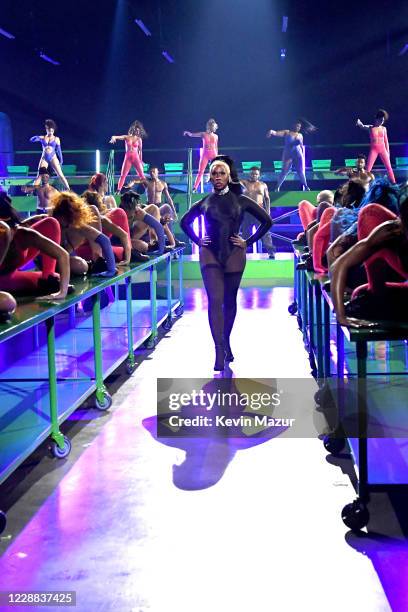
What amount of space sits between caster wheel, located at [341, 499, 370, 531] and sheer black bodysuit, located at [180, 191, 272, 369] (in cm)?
227

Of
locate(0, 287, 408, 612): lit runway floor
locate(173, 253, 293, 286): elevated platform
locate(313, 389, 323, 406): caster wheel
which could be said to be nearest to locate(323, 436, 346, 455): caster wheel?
locate(0, 287, 408, 612): lit runway floor

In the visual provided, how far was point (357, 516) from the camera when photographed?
2871mm

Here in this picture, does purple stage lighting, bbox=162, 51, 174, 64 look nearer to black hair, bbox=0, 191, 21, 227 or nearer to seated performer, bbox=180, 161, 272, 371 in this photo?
seated performer, bbox=180, 161, 272, 371

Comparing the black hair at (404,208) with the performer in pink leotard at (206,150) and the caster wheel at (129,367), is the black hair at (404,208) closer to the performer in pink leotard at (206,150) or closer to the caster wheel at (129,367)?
the caster wheel at (129,367)

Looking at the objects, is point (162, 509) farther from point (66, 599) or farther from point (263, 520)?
point (66, 599)

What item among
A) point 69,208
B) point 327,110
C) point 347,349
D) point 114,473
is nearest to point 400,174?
point 327,110

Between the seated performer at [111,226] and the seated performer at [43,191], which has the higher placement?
the seated performer at [43,191]

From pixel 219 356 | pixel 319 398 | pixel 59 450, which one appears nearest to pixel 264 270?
pixel 219 356

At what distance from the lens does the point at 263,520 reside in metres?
3.03

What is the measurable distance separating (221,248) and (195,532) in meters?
2.55

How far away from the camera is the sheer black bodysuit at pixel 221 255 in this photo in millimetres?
5098

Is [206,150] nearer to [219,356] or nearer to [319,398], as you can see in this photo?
[219,356]

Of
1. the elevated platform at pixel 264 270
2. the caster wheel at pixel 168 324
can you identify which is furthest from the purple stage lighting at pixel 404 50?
the caster wheel at pixel 168 324

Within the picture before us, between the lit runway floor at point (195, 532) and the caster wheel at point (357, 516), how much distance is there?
0.04 metres
